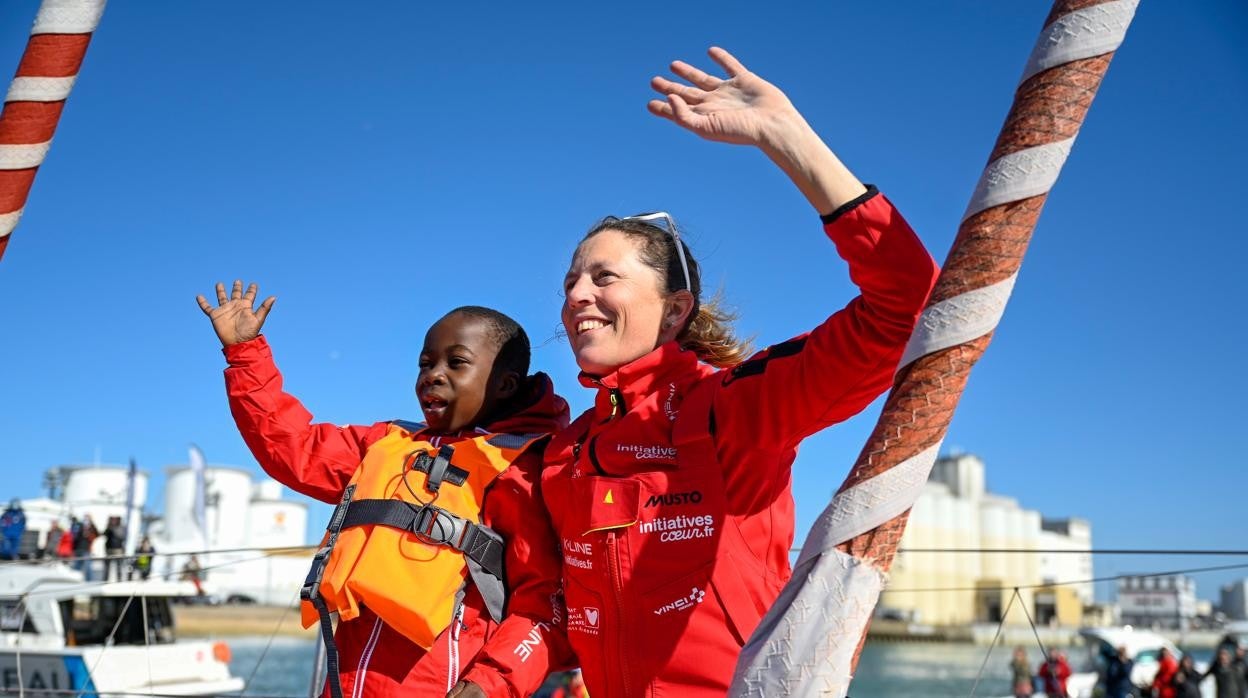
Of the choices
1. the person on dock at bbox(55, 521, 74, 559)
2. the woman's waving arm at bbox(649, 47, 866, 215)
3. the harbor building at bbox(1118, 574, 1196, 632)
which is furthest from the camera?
the harbor building at bbox(1118, 574, 1196, 632)

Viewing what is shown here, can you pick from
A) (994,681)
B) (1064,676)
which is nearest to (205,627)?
(994,681)

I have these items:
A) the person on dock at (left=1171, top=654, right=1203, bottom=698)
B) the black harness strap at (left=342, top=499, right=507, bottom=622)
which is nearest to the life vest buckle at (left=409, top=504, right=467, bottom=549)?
the black harness strap at (left=342, top=499, right=507, bottom=622)

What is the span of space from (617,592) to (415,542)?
29.1 inches

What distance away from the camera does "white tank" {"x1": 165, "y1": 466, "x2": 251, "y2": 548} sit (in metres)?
54.1

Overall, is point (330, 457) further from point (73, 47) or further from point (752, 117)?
point (752, 117)

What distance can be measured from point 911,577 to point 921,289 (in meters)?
78.3

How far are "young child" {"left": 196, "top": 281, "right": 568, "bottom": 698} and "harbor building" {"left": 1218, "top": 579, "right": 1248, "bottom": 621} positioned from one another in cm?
12012

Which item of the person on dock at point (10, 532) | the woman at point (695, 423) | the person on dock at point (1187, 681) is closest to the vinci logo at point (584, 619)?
the woman at point (695, 423)

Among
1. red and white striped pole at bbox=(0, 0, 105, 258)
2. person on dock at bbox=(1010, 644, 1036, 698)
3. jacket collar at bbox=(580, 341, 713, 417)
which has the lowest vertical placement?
person on dock at bbox=(1010, 644, 1036, 698)

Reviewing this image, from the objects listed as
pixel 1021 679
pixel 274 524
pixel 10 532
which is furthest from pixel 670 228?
pixel 274 524

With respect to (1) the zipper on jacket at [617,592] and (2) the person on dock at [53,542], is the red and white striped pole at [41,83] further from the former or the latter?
(2) the person on dock at [53,542]

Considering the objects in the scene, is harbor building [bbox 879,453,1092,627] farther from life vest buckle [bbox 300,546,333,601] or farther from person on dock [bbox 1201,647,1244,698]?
life vest buckle [bbox 300,546,333,601]

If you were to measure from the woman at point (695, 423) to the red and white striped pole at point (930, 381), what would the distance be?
0.87ft

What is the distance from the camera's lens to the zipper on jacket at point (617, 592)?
1875 mm
